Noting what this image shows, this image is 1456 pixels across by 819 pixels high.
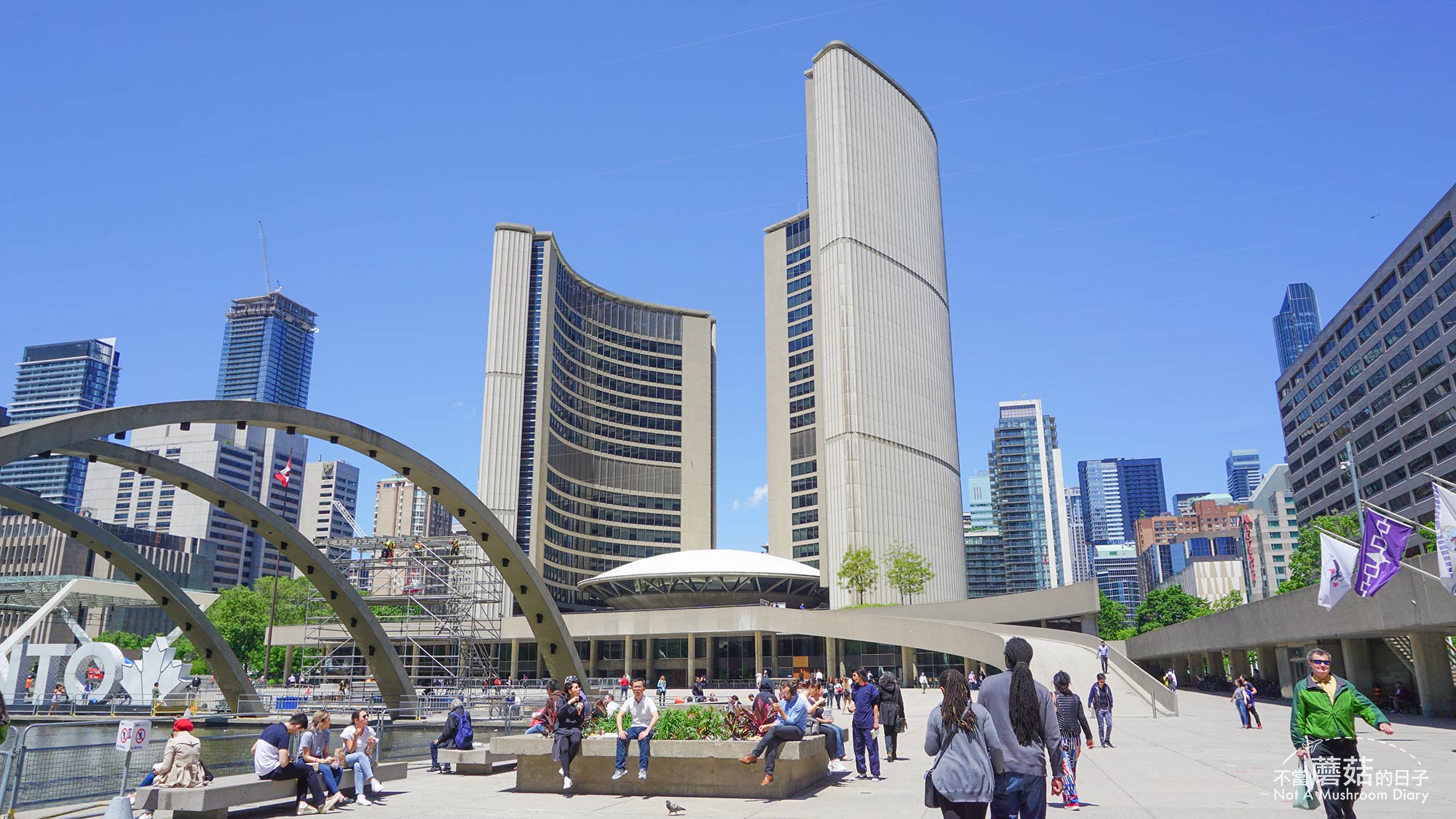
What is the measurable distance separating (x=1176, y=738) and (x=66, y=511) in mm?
30685

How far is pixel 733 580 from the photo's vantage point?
8531 cm

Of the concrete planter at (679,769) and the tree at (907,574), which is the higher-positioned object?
the tree at (907,574)

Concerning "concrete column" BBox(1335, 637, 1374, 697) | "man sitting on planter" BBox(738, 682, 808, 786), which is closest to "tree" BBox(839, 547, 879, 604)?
"concrete column" BBox(1335, 637, 1374, 697)

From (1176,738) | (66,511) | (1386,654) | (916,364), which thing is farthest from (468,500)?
(916,364)

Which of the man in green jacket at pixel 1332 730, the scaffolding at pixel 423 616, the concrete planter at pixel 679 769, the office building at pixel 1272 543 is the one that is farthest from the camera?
the office building at pixel 1272 543

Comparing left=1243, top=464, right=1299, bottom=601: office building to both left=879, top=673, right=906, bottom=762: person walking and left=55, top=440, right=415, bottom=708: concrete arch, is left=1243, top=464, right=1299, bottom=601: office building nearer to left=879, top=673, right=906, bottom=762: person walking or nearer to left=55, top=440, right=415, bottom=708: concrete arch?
left=55, top=440, right=415, bottom=708: concrete arch

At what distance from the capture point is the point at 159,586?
31.4 meters

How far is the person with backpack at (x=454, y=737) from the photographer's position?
17516 mm

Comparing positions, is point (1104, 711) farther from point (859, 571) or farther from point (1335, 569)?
point (859, 571)

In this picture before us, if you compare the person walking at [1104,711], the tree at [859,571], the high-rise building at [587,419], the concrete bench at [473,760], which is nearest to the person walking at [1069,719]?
the person walking at [1104,711]

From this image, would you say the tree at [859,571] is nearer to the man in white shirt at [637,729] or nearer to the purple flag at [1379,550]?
the purple flag at [1379,550]

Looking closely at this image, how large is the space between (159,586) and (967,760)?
32.2 m

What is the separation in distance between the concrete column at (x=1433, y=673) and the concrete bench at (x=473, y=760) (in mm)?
26066

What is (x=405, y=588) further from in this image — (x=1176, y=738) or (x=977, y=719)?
(x=977, y=719)
